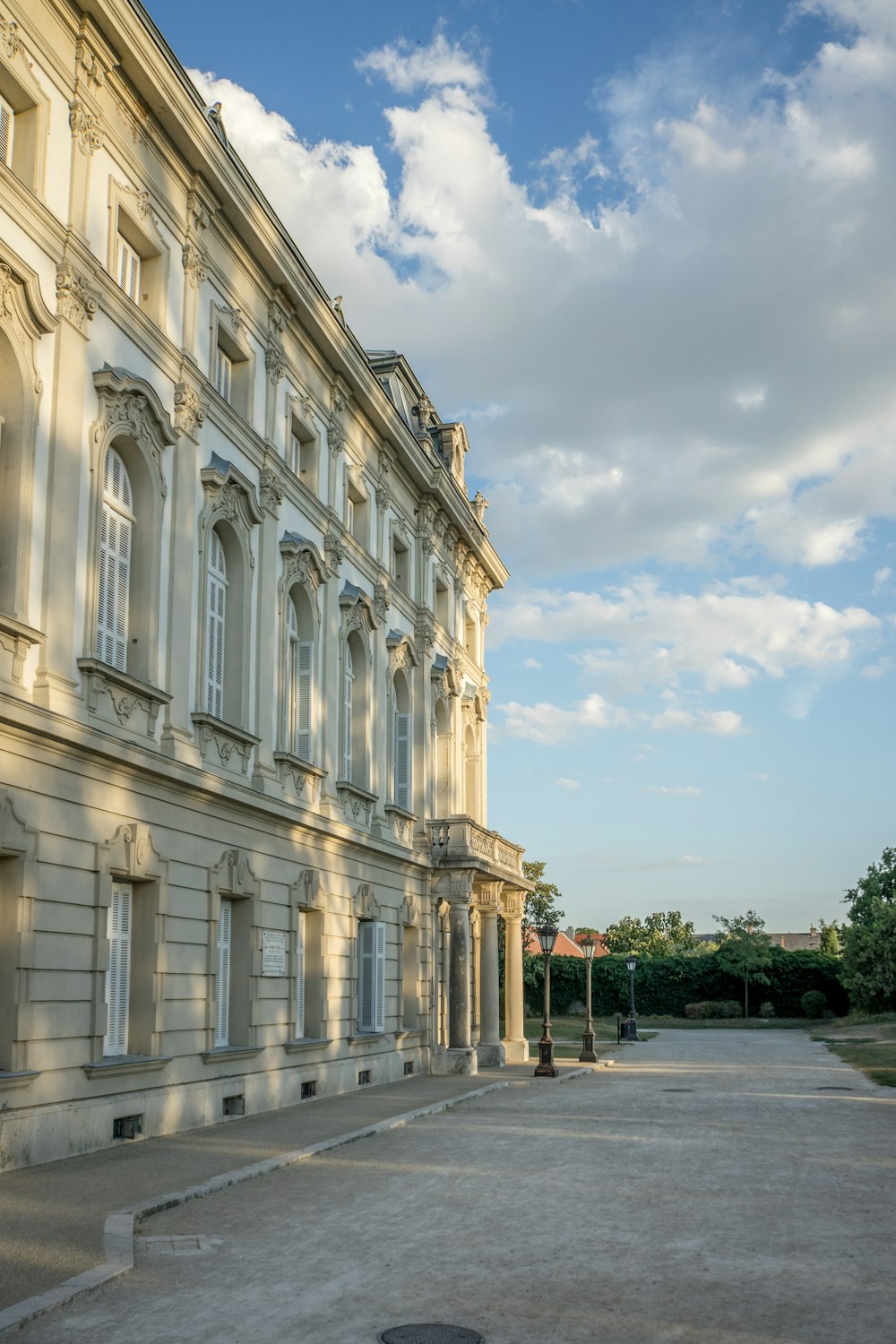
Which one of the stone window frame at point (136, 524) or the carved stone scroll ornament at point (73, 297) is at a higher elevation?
the carved stone scroll ornament at point (73, 297)

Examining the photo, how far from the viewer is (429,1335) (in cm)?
698

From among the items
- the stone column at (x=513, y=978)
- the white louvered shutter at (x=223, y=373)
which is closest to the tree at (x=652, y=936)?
the stone column at (x=513, y=978)

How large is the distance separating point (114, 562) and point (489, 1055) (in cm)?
2036

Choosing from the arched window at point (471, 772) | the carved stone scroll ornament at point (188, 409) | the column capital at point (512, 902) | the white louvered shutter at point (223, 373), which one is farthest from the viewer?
the arched window at point (471, 772)

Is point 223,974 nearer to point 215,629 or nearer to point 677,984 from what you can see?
point 215,629

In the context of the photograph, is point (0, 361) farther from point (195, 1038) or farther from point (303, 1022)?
point (303, 1022)

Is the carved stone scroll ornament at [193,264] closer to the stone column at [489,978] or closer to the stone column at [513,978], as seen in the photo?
the stone column at [489,978]

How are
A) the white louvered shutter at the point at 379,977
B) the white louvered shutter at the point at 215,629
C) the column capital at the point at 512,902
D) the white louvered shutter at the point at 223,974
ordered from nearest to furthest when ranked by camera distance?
the white louvered shutter at the point at 223,974, the white louvered shutter at the point at 215,629, the white louvered shutter at the point at 379,977, the column capital at the point at 512,902

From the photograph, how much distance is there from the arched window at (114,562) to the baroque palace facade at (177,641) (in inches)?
2.5

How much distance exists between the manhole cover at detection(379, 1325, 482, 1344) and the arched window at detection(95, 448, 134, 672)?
10332 mm

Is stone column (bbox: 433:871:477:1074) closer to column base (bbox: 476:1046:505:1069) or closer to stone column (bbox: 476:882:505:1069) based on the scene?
stone column (bbox: 476:882:505:1069)

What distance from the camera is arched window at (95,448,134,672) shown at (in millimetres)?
16234

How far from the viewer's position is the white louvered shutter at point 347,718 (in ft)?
85.4

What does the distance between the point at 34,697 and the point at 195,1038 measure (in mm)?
6013
